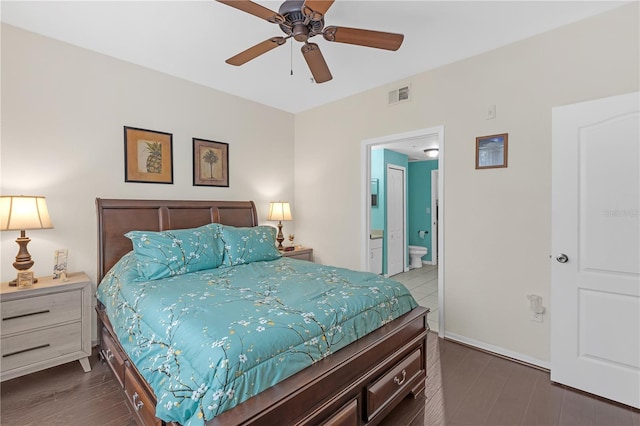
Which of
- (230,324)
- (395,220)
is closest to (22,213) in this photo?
(230,324)

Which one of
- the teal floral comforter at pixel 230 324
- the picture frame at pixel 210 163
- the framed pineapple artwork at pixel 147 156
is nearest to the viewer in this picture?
the teal floral comforter at pixel 230 324

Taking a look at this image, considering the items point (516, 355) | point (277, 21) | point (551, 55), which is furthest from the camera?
point (516, 355)

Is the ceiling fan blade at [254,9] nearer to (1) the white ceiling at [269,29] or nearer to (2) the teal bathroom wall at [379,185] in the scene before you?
(1) the white ceiling at [269,29]

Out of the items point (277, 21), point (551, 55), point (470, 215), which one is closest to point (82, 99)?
point (277, 21)

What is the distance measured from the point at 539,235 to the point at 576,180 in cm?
53

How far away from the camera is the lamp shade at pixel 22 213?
87.8 inches

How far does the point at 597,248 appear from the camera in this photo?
2.19 meters

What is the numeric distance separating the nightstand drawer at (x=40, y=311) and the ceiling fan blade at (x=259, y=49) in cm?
224

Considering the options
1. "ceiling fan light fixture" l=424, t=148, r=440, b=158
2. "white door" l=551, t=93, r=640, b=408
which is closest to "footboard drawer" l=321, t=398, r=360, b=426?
"white door" l=551, t=93, r=640, b=408

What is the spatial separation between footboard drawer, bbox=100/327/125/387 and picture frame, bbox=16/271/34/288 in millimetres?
634

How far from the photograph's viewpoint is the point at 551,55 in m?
2.51

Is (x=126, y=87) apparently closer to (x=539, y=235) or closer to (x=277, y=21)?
(x=277, y=21)

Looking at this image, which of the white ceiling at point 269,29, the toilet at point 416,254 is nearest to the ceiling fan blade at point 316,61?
the white ceiling at point 269,29

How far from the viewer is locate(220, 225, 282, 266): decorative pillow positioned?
288 cm
